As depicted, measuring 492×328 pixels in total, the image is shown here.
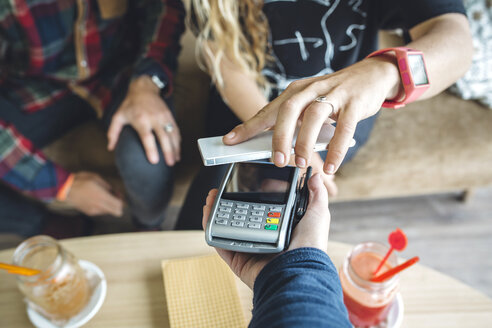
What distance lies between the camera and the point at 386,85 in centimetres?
40

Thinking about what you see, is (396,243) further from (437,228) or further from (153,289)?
(437,228)

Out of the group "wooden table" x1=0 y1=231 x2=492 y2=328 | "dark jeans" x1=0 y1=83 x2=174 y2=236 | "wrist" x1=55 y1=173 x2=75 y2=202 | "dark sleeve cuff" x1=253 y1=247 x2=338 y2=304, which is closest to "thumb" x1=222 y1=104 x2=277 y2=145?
"dark sleeve cuff" x1=253 y1=247 x2=338 y2=304

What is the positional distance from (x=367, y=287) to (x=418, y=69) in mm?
279

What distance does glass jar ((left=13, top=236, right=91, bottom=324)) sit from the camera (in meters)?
0.46

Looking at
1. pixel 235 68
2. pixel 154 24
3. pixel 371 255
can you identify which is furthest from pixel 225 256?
pixel 154 24

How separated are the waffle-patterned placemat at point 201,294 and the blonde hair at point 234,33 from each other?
12.1 inches

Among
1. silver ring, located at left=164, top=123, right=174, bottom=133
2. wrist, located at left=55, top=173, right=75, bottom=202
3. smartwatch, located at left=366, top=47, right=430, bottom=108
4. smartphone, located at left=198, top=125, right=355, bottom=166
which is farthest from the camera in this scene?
wrist, located at left=55, top=173, right=75, bottom=202

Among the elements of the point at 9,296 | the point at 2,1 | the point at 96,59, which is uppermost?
the point at 2,1

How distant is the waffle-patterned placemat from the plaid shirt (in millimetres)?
423

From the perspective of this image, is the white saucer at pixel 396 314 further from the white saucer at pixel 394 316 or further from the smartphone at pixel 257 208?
the smartphone at pixel 257 208

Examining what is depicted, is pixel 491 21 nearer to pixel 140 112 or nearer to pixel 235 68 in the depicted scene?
pixel 235 68

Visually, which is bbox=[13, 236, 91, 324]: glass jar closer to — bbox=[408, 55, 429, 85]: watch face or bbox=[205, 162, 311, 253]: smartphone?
bbox=[205, 162, 311, 253]: smartphone

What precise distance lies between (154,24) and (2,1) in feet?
1.01

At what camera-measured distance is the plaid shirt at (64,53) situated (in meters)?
0.77
